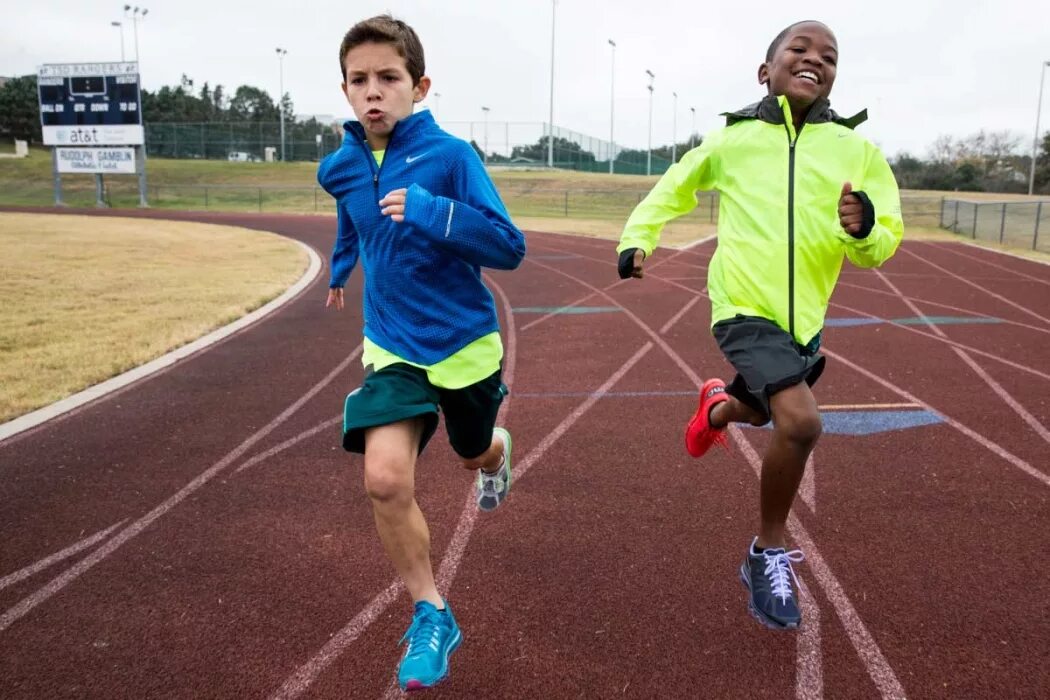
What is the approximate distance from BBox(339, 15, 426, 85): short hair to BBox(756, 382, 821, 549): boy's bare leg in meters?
1.82

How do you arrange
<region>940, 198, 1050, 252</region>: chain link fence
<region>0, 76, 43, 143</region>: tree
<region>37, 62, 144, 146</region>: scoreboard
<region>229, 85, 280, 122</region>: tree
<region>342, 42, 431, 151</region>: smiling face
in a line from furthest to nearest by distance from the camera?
<region>229, 85, 280, 122</region>: tree
<region>0, 76, 43, 143</region>: tree
<region>37, 62, 144, 146</region>: scoreboard
<region>940, 198, 1050, 252</region>: chain link fence
<region>342, 42, 431, 151</region>: smiling face

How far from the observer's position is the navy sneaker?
285 centimetres

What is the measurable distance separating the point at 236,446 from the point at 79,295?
6.98m

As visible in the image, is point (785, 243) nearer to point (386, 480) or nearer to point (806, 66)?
point (806, 66)

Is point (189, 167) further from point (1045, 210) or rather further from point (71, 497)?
point (71, 497)

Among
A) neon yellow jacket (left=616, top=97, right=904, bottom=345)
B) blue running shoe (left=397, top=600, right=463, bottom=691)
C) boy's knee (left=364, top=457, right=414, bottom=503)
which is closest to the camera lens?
blue running shoe (left=397, top=600, right=463, bottom=691)

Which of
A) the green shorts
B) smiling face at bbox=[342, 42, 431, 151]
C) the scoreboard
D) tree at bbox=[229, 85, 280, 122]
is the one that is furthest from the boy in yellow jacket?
tree at bbox=[229, 85, 280, 122]

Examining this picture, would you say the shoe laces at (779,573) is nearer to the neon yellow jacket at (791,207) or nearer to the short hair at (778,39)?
the neon yellow jacket at (791,207)

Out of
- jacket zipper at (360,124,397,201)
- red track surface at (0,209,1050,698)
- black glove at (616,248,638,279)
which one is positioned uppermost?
jacket zipper at (360,124,397,201)

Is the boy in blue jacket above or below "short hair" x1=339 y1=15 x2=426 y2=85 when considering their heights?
below

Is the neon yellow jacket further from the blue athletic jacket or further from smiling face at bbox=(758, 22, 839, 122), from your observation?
the blue athletic jacket

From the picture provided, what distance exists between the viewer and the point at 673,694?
2494mm

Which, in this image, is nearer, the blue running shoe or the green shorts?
the blue running shoe

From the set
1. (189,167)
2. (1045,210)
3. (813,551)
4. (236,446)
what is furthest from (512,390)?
(189,167)
